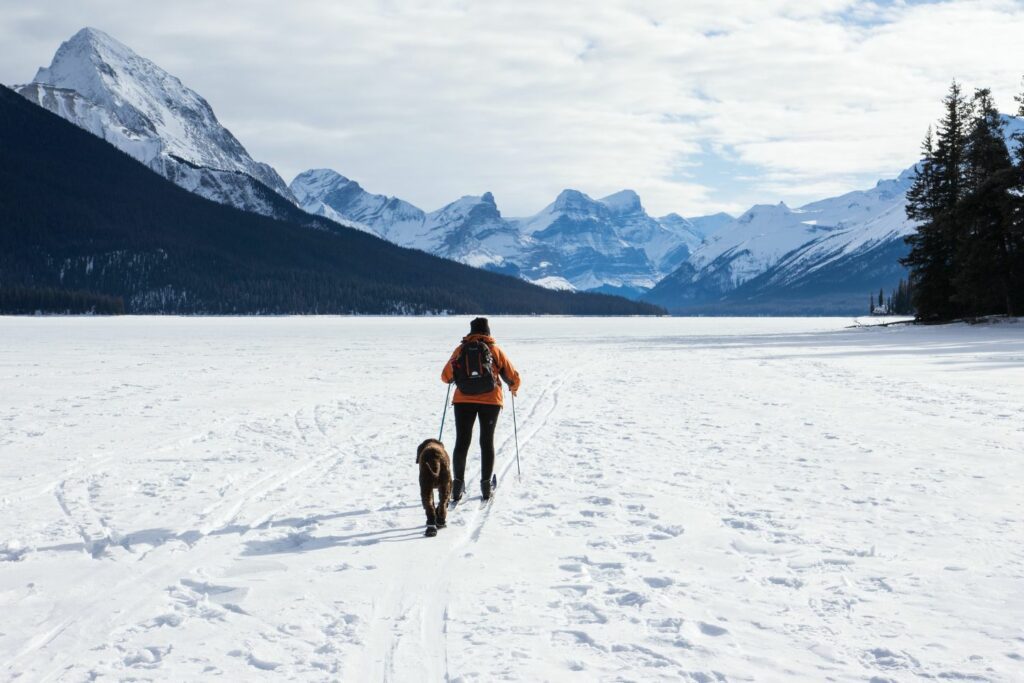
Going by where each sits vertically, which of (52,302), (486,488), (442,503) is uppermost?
(52,302)

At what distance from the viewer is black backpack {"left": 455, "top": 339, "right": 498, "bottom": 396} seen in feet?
28.7

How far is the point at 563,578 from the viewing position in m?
6.29

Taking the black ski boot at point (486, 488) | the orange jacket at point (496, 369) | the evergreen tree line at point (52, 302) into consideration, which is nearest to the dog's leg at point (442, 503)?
the black ski boot at point (486, 488)

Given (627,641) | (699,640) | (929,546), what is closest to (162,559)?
(627,641)

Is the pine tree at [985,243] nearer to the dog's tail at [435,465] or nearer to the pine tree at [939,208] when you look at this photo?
the pine tree at [939,208]

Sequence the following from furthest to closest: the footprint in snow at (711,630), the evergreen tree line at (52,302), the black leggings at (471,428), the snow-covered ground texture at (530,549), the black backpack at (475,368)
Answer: the evergreen tree line at (52,302) < the black leggings at (471,428) < the black backpack at (475,368) < the footprint in snow at (711,630) < the snow-covered ground texture at (530,549)

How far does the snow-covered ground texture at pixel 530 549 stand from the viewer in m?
4.88

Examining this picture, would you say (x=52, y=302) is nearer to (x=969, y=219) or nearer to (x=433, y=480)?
(x=969, y=219)

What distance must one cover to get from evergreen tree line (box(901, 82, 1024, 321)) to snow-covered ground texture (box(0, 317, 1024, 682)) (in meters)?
39.5

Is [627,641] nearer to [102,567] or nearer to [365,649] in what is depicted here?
[365,649]

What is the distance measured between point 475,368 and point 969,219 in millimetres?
53323

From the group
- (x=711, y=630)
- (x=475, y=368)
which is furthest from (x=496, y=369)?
(x=711, y=630)

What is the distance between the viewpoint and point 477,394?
8.84 meters

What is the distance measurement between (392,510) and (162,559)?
8.51 ft
